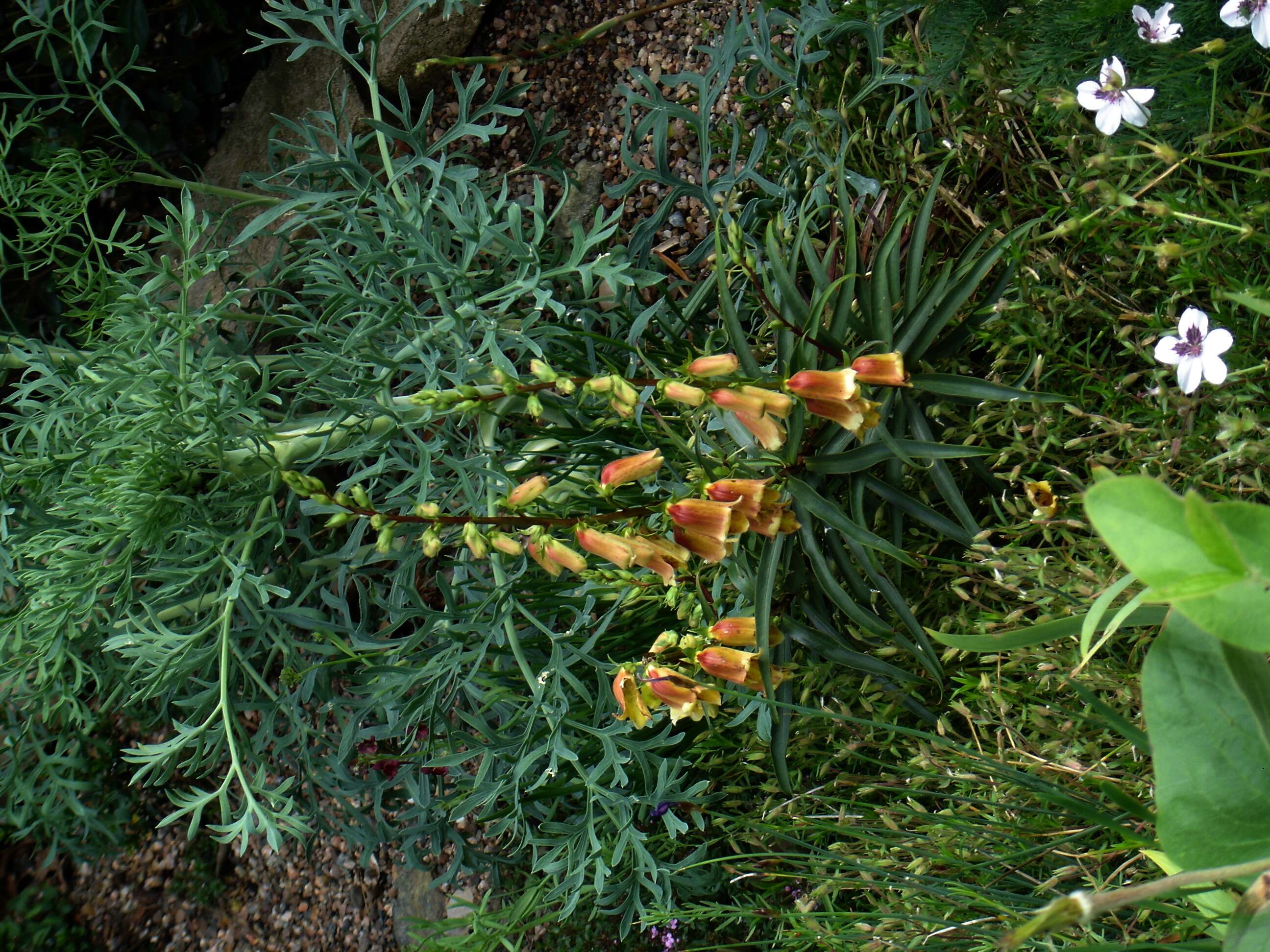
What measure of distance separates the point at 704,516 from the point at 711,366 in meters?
0.21

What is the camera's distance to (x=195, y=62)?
8.89ft

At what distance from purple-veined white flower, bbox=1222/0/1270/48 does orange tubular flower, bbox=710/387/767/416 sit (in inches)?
28.7

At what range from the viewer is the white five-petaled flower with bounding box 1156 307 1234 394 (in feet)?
3.93

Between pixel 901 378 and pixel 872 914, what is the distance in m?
0.91

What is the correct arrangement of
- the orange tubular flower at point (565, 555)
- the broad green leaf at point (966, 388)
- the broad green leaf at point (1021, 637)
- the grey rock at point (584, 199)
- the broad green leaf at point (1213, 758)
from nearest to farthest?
the broad green leaf at point (1213, 758), the broad green leaf at point (1021, 637), the orange tubular flower at point (565, 555), the broad green leaf at point (966, 388), the grey rock at point (584, 199)

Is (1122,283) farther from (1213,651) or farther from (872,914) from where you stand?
(872,914)

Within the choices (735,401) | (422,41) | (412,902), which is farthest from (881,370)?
(412,902)

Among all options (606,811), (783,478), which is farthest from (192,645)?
(783,478)

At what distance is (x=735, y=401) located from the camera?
1.29 m

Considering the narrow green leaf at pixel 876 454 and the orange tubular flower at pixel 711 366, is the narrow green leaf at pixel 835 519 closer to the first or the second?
the narrow green leaf at pixel 876 454

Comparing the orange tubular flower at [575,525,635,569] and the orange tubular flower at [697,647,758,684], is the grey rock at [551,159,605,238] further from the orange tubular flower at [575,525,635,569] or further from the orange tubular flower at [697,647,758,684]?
the orange tubular flower at [697,647,758,684]

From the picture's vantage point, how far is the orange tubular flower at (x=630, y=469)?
4.45 feet

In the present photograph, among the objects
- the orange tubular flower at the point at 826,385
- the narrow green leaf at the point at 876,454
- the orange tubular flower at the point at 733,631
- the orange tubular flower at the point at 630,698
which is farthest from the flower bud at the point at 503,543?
the narrow green leaf at the point at 876,454

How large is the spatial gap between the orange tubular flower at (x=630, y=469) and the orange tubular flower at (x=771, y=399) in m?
0.16
